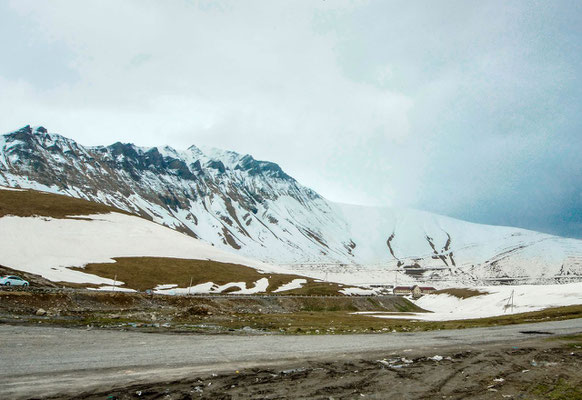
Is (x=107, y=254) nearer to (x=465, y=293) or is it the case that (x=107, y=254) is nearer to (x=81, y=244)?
(x=81, y=244)

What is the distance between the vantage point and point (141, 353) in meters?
20.2

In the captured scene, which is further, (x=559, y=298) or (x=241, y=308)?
(x=559, y=298)

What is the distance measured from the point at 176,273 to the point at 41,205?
7404 centimetres

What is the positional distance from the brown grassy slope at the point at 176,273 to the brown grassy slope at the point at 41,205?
159 ft

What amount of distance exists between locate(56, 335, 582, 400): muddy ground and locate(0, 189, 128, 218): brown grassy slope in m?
152

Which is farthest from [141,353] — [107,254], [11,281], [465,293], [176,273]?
[465,293]

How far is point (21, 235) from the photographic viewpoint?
122 meters

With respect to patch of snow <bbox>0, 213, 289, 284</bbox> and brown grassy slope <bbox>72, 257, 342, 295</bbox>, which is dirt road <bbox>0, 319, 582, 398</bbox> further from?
brown grassy slope <bbox>72, 257, 342, 295</bbox>

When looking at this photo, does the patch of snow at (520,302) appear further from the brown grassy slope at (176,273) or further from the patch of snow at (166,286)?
the patch of snow at (166,286)

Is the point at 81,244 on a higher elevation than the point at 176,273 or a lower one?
higher

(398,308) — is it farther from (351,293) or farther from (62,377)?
(62,377)

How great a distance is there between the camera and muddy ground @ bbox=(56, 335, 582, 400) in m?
13.3

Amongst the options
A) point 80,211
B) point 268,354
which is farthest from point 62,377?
point 80,211

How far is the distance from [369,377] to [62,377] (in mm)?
11907
